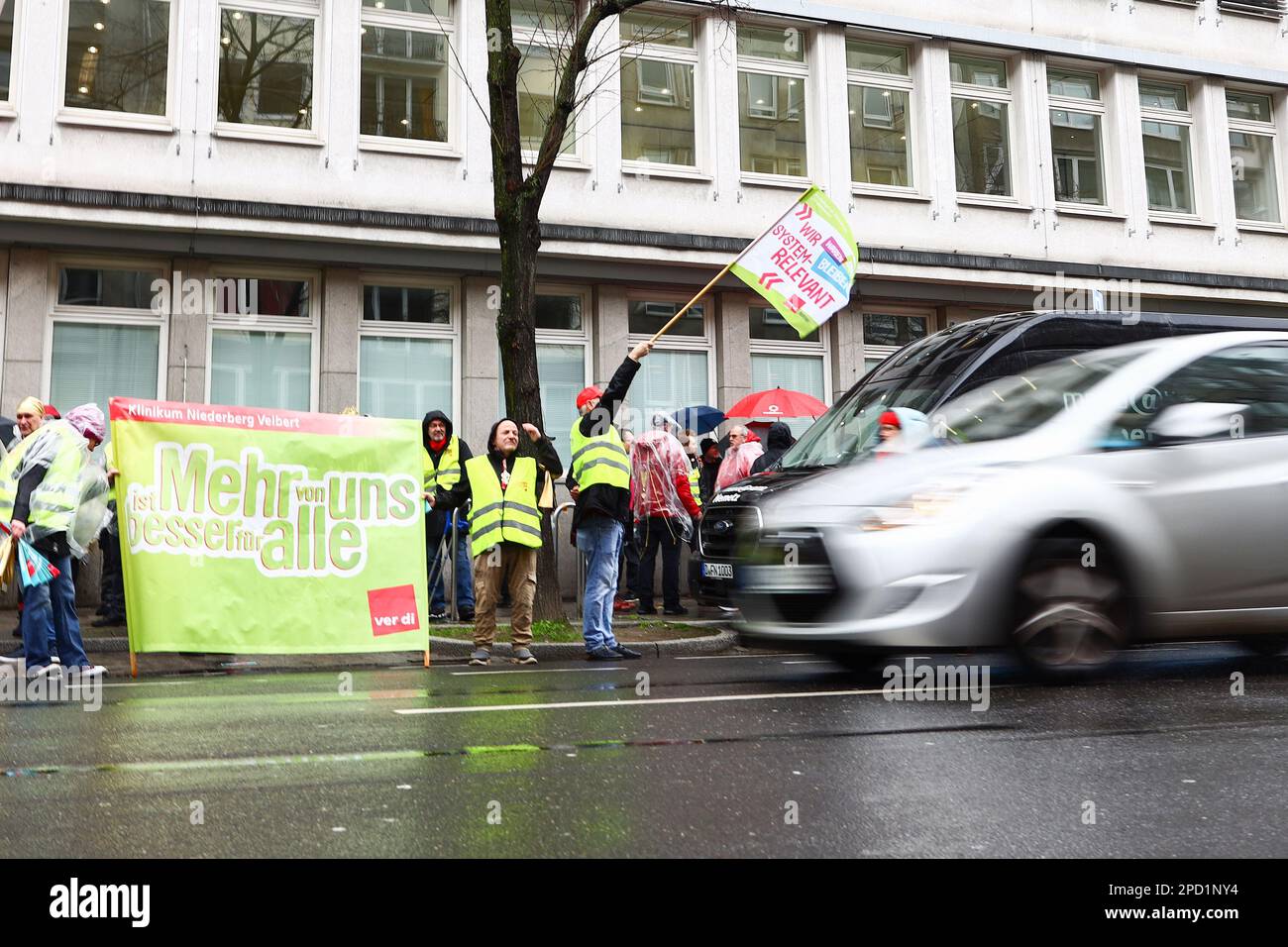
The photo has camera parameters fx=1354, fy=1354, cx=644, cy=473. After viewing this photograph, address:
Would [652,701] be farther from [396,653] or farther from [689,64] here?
[689,64]

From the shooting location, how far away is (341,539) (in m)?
10.8

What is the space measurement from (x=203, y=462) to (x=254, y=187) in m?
8.33

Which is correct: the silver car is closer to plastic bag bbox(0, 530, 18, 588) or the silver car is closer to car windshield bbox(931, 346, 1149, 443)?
car windshield bbox(931, 346, 1149, 443)

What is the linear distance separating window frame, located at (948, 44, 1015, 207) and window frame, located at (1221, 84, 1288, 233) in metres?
4.50

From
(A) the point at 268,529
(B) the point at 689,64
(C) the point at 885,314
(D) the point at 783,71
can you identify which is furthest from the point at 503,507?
(D) the point at 783,71

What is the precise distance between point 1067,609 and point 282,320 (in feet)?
44.5

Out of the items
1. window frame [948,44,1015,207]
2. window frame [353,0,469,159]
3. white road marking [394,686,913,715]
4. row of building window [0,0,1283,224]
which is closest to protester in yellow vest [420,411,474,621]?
window frame [353,0,469,159]

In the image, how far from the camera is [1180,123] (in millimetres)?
24438
